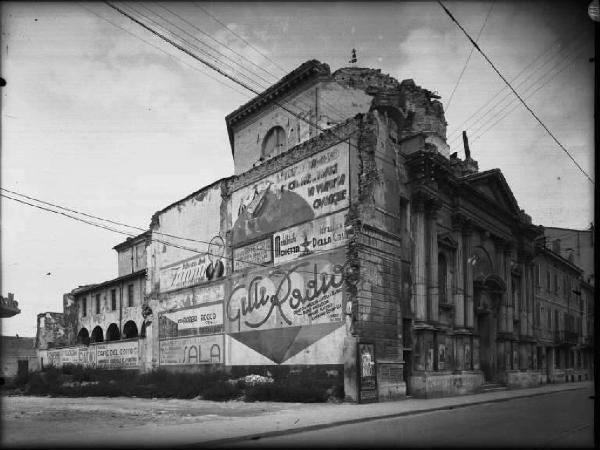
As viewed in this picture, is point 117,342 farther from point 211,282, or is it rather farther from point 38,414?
point 38,414

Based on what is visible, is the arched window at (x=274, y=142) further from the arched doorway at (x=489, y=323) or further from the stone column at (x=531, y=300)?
the stone column at (x=531, y=300)

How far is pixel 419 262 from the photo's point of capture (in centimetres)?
2428

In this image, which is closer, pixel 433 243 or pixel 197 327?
pixel 433 243

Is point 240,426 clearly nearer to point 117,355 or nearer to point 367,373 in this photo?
point 367,373

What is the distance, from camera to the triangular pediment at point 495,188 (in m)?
29.4

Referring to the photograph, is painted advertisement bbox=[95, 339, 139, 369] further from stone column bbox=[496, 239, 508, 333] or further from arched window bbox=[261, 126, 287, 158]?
stone column bbox=[496, 239, 508, 333]

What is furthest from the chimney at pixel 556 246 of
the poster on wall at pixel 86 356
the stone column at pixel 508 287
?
the poster on wall at pixel 86 356

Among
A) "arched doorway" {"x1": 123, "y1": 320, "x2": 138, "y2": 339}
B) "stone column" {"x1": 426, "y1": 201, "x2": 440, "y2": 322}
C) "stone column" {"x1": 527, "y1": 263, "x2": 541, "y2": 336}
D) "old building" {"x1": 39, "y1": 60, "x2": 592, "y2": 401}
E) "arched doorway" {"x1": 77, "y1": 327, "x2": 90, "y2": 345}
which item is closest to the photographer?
"old building" {"x1": 39, "y1": 60, "x2": 592, "y2": 401}

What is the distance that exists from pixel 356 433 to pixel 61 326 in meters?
39.6

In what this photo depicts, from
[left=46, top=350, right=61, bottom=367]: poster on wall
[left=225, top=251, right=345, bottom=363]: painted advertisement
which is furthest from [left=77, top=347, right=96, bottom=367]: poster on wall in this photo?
[left=225, top=251, right=345, bottom=363]: painted advertisement

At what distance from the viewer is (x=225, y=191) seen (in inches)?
1113

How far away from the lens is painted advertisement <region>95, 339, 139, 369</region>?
33531 mm

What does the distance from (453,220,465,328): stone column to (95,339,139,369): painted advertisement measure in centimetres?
1781

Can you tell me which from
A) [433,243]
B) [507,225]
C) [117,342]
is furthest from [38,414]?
[507,225]
